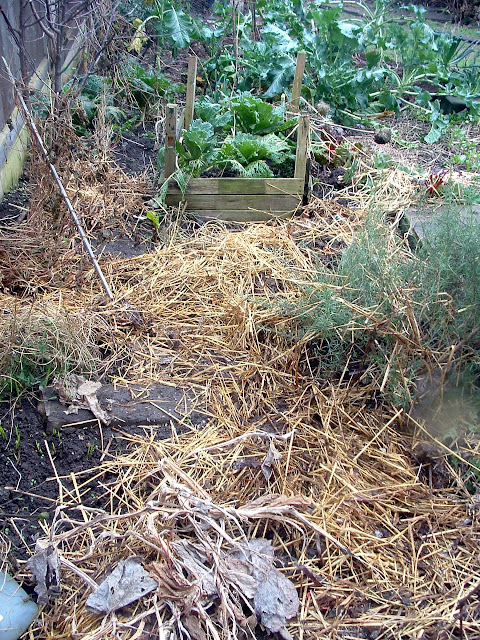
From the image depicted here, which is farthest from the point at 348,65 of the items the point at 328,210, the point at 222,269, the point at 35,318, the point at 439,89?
the point at 35,318

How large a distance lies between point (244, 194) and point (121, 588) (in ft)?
9.66

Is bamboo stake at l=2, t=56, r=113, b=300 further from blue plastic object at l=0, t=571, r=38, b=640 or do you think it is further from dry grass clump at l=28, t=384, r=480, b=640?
Result: blue plastic object at l=0, t=571, r=38, b=640

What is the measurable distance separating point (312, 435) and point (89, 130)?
3541mm

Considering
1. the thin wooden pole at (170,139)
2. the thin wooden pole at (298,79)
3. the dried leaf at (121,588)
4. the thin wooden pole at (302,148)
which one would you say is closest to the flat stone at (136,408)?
the dried leaf at (121,588)

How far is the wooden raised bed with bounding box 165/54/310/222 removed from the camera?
4.26 metres

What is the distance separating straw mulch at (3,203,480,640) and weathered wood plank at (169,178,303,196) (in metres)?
1.04

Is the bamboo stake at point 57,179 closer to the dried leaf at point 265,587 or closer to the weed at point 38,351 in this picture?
the weed at point 38,351

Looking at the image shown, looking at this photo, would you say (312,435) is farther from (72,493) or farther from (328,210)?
(328,210)

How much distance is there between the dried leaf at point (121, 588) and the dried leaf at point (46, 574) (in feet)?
0.44

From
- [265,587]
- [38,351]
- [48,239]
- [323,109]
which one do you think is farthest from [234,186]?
[265,587]

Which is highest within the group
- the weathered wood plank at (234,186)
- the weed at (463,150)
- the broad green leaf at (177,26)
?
the broad green leaf at (177,26)

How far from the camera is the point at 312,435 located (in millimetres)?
2709

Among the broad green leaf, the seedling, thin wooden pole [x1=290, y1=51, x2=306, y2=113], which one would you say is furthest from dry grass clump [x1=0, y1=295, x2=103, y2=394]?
the broad green leaf

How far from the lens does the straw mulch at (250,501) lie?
200 centimetres
